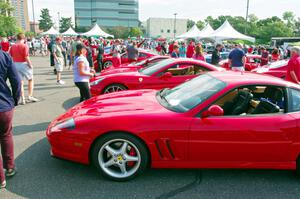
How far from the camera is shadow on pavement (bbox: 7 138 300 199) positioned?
3082mm

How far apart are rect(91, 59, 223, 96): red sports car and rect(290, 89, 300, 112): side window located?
360 centimetres

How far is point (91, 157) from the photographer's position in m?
3.32

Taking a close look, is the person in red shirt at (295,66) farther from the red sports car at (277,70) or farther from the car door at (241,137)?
the red sports car at (277,70)

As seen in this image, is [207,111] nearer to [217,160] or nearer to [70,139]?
[217,160]

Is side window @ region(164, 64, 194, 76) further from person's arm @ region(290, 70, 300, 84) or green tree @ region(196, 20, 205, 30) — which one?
green tree @ region(196, 20, 205, 30)

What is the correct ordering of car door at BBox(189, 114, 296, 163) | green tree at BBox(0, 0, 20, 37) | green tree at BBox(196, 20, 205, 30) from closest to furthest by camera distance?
car door at BBox(189, 114, 296, 163) → green tree at BBox(0, 0, 20, 37) → green tree at BBox(196, 20, 205, 30)

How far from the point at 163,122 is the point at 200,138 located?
0.47m

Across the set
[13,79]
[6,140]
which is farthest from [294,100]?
[6,140]

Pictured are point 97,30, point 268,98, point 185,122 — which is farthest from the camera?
point 97,30

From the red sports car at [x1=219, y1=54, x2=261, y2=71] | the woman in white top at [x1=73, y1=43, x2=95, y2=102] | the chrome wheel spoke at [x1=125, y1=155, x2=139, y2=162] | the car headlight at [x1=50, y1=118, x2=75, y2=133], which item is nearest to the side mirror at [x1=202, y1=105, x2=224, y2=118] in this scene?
the chrome wheel spoke at [x1=125, y1=155, x2=139, y2=162]

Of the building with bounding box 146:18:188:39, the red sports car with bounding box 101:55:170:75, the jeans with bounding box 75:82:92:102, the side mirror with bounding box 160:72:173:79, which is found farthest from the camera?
the building with bounding box 146:18:188:39

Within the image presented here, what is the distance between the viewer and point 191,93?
3635 mm

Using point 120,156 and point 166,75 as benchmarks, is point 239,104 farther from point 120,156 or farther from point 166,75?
point 166,75

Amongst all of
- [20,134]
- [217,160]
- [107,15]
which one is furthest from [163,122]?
[107,15]
